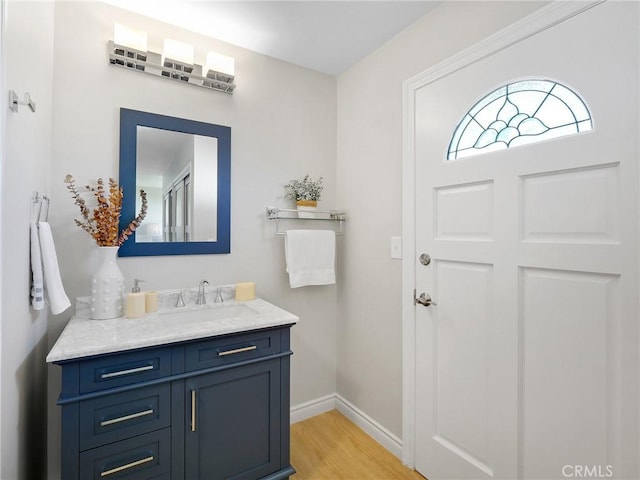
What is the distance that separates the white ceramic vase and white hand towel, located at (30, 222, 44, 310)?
290mm

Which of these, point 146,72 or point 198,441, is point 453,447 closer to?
point 198,441

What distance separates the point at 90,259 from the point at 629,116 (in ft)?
7.32

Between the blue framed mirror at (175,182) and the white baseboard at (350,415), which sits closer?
the blue framed mirror at (175,182)

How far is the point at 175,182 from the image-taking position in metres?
1.78

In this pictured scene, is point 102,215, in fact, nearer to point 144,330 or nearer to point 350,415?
point 144,330

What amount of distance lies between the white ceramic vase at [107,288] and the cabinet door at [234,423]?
547mm

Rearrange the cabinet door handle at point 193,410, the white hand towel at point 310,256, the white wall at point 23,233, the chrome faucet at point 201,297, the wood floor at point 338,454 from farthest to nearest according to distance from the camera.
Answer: the white hand towel at point 310,256 → the chrome faucet at point 201,297 → the wood floor at point 338,454 → the cabinet door handle at point 193,410 → the white wall at point 23,233

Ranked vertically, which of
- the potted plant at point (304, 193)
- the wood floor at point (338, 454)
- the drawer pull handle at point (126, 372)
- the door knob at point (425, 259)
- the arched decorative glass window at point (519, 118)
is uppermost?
the arched decorative glass window at point (519, 118)

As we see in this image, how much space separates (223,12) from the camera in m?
1.69

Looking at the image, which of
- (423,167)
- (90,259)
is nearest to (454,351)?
(423,167)

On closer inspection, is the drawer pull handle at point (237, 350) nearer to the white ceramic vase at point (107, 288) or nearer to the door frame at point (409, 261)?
the white ceramic vase at point (107, 288)

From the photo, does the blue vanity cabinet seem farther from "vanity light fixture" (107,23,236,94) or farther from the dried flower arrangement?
"vanity light fixture" (107,23,236,94)

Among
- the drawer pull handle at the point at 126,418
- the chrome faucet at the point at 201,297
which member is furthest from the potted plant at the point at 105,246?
the drawer pull handle at the point at 126,418

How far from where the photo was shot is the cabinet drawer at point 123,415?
3.74 ft
